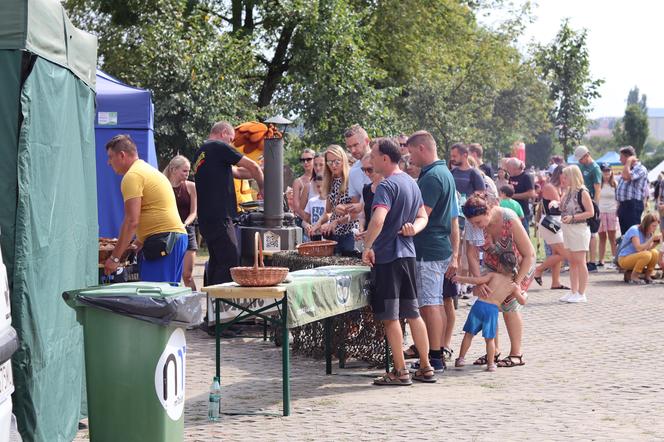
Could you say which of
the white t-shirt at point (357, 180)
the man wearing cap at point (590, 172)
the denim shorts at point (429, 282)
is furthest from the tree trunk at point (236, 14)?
the denim shorts at point (429, 282)

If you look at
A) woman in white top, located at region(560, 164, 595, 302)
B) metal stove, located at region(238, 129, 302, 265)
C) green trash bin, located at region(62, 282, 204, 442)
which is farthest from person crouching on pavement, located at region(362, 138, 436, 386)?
woman in white top, located at region(560, 164, 595, 302)

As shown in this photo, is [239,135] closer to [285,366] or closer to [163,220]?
[163,220]

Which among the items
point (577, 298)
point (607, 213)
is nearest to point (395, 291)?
point (577, 298)

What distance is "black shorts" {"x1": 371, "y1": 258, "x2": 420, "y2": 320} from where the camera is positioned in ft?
27.8

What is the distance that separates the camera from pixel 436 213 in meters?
9.34

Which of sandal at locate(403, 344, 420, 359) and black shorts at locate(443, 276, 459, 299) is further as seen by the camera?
sandal at locate(403, 344, 420, 359)

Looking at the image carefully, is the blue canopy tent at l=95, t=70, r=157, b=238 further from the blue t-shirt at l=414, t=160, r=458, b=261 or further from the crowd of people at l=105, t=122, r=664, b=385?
the blue t-shirt at l=414, t=160, r=458, b=261

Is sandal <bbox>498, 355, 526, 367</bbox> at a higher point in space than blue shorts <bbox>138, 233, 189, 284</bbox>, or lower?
lower

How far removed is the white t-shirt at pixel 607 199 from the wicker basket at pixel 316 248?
1128 cm

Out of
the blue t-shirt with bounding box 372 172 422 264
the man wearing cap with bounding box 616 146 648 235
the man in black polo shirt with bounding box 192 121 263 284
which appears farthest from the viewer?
the man wearing cap with bounding box 616 146 648 235

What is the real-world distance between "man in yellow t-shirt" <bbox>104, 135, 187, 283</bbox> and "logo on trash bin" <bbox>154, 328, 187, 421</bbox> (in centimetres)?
278

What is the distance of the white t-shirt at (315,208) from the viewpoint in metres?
12.5

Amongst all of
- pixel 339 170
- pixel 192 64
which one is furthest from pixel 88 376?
pixel 192 64

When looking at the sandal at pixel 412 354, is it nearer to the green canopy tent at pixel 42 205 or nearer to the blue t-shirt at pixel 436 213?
the blue t-shirt at pixel 436 213
